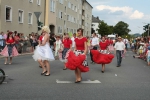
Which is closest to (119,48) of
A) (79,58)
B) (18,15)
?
(79,58)

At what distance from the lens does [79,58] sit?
888 centimetres

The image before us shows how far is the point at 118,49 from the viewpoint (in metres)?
15.3

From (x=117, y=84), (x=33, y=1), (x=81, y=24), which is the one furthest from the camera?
(x=81, y=24)

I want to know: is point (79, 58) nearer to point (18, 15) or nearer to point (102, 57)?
point (102, 57)

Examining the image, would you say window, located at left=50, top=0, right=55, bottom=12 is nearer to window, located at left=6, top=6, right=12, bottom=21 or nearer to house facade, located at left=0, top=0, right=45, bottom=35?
house facade, located at left=0, top=0, right=45, bottom=35

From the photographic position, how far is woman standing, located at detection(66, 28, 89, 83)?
884 cm

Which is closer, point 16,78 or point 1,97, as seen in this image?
point 1,97

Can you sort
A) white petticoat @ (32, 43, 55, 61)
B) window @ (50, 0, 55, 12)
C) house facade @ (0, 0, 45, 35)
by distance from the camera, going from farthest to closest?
window @ (50, 0, 55, 12), house facade @ (0, 0, 45, 35), white petticoat @ (32, 43, 55, 61)

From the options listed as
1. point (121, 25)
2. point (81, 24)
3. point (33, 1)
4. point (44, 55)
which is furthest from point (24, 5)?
point (121, 25)

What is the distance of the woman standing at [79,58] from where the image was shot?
8.84 m

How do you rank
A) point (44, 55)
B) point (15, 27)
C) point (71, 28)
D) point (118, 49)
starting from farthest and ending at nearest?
1. point (71, 28)
2. point (15, 27)
3. point (118, 49)
4. point (44, 55)

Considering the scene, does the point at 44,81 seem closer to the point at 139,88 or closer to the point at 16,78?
the point at 16,78

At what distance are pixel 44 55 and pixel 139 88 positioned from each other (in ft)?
12.8

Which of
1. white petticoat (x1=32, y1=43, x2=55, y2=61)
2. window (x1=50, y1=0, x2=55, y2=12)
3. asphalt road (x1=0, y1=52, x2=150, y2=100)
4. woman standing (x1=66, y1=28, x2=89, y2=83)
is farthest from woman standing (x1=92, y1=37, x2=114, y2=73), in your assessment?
window (x1=50, y1=0, x2=55, y2=12)
